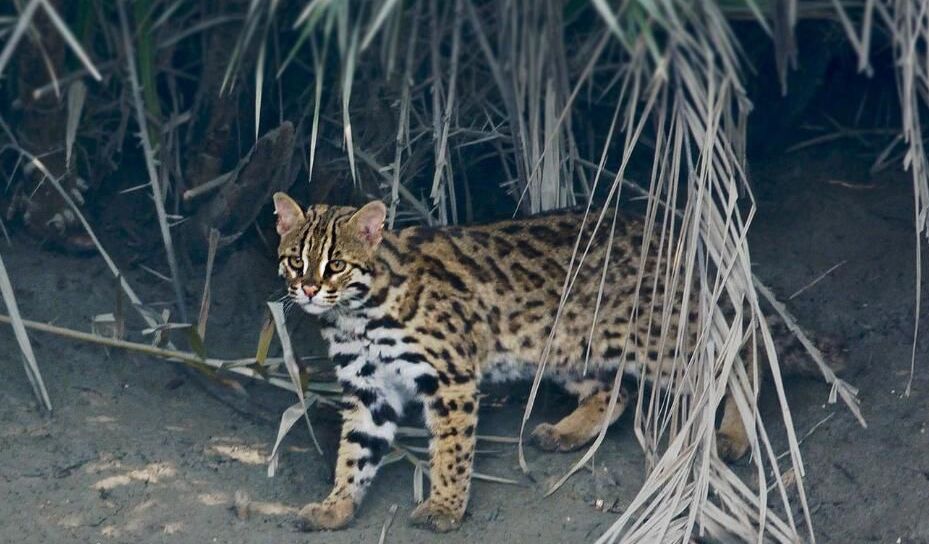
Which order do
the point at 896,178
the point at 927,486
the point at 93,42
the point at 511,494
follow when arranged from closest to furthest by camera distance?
1. the point at 927,486
2. the point at 511,494
3. the point at 93,42
4. the point at 896,178

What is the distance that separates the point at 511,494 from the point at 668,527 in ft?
2.77

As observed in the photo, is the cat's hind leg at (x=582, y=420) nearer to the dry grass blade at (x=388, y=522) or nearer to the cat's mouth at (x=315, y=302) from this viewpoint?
the dry grass blade at (x=388, y=522)

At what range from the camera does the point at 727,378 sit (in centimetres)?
493

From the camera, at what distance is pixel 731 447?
5.61 m

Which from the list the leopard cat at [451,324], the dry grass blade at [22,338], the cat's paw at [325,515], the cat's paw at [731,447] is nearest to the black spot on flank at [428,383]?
the leopard cat at [451,324]

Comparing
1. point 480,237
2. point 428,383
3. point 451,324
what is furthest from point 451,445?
point 480,237

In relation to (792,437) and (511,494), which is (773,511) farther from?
(511,494)

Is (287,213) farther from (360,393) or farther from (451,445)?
(451,445)

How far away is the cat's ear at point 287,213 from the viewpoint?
17.8 feet

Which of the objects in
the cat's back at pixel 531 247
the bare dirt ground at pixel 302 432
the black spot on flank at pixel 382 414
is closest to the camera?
the bare dirt ground at pixel 302 432

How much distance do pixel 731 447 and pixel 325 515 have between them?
1.63 meters

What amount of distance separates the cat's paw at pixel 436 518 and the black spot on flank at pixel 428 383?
43 cm

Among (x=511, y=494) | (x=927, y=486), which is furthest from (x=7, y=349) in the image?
(x=927, y=486)

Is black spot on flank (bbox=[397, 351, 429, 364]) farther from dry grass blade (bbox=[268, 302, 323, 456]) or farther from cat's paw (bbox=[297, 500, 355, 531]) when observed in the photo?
cat's paw (bbox=[297, 500, 355, 531])
